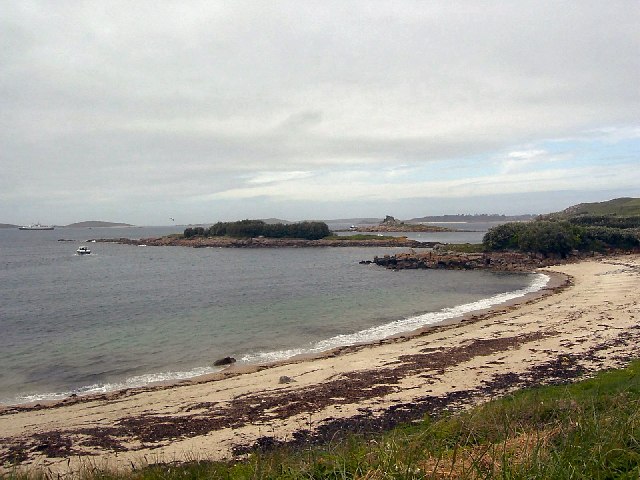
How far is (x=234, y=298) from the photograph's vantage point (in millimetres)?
35469

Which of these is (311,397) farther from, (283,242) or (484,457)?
(283,242)

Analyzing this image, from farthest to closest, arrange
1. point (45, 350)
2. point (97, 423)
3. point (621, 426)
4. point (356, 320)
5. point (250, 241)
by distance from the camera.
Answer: point (250, 241), point (356, 320), point (45, 350), point (97, 423), point (621, 426)

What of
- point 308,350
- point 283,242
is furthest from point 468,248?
point 308,350

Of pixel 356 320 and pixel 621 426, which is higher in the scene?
pixel 621 426

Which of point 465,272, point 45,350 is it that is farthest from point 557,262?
point 45,350

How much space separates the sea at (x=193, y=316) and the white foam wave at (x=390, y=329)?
0.17ft

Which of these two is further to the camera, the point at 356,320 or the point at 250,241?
the point at 250,241

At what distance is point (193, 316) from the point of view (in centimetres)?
2870

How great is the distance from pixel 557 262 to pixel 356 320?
3524cm

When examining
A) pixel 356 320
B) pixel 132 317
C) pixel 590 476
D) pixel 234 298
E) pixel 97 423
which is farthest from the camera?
pixel 234 298

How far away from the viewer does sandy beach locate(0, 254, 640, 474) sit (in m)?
10.3

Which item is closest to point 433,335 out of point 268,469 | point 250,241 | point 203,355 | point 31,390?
point 203,355

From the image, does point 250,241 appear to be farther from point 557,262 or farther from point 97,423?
point 97,423

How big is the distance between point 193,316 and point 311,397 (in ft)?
57.1
